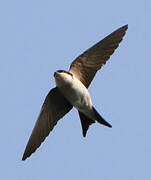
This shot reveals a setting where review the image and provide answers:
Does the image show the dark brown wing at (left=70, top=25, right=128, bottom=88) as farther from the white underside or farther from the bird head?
the bird head

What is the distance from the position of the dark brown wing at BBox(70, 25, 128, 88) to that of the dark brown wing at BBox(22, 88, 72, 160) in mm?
400

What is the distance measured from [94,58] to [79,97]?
658mm

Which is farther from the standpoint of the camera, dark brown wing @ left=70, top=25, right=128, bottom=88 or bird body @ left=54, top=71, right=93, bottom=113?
dark brown wing @ left=70, top=25, right=128, bottom=88

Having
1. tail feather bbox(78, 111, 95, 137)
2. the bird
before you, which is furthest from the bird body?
tail feather bbox(78, 111, 95, 137)

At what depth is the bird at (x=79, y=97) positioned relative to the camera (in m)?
10.7

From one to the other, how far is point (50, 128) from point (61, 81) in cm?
81

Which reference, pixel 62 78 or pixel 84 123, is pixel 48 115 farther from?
pixel 62 78

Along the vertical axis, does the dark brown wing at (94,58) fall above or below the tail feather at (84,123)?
above

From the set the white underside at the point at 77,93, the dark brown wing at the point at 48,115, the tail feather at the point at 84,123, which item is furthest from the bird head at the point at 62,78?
the tail feather at the point at 84,123

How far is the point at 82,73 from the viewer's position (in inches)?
435

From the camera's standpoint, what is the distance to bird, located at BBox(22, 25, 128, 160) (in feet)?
35.1

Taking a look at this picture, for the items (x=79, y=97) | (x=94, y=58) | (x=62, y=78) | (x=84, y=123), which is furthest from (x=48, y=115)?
(x=94, y=58)

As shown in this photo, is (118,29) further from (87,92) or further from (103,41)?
(87,92)

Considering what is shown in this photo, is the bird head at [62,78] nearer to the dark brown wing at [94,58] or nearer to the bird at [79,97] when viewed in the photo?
the bird at [79,97]
